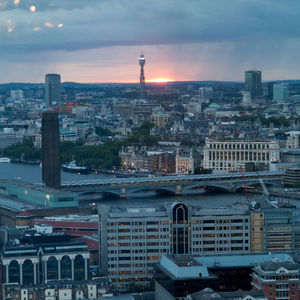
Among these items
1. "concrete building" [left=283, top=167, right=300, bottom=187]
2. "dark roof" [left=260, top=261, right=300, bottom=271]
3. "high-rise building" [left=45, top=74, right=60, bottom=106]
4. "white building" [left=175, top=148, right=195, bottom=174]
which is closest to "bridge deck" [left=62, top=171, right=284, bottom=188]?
"concrete building" [left=283, top=167, right=300, bottom=187]

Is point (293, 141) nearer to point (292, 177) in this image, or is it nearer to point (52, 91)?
Answer: point (292, 177)

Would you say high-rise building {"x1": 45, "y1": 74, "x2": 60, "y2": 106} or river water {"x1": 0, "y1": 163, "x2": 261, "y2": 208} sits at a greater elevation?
high-rise building {"x1": 45, "y1": 74, "x2": 60, "y2": 106}

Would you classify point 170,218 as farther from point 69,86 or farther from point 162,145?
point 69,86

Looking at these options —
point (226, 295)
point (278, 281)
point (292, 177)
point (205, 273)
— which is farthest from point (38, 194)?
point (226, 295)

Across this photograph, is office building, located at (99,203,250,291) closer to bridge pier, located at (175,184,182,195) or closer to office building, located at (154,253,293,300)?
office building, located at (154,253,293,300)

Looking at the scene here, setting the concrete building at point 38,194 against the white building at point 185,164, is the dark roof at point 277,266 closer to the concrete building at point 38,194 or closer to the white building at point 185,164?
the concrete building at point 38,194
